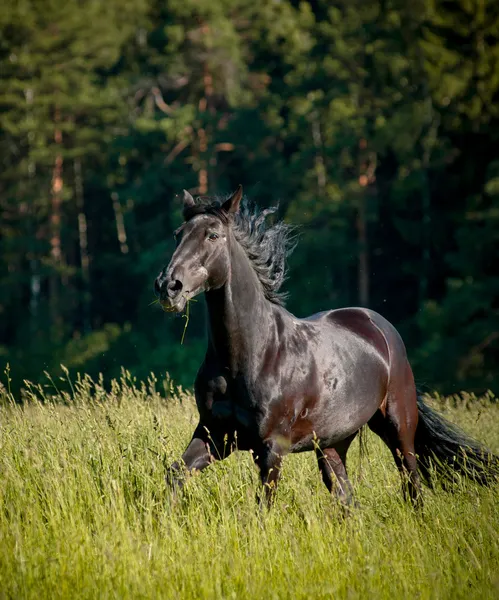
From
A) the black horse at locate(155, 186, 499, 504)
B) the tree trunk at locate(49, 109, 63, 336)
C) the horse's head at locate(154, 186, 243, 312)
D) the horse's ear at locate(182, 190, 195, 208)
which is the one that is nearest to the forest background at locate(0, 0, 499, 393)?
the tree trunk at locate(49, 109, 63, 336)

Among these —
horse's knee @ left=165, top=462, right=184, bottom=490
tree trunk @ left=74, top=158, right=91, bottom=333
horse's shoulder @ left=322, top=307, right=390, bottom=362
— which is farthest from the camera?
tree trunk @ left=74, top=158, right=91, bottom=333

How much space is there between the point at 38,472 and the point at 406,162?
2590 cm

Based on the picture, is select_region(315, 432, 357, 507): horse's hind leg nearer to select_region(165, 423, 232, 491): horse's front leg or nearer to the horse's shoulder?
the horse's shoulder

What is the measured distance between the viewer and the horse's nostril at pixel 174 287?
567cm

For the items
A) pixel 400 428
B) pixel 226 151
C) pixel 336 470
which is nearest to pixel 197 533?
pixel 336 470

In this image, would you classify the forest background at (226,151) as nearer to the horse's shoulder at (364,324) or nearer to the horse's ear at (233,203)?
the horse's shoulder at (364,324)

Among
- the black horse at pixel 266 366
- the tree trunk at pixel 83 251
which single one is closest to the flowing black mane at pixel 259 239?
the black horse at pixel 266 366

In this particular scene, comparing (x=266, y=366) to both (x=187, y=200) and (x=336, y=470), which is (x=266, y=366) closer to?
(x=187, y=200)

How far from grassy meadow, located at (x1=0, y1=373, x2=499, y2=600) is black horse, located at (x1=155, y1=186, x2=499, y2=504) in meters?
0.33

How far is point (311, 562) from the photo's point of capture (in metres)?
5.22

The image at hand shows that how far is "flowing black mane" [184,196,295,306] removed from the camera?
20.7 ft

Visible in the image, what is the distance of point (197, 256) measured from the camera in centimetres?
597

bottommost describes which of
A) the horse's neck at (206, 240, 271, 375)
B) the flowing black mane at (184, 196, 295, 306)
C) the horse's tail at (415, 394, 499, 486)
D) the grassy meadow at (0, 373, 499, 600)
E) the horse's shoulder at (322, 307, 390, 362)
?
the horse's tail at (415, 394, 499, 486)

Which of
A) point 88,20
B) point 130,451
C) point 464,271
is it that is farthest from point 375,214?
point 130,451
